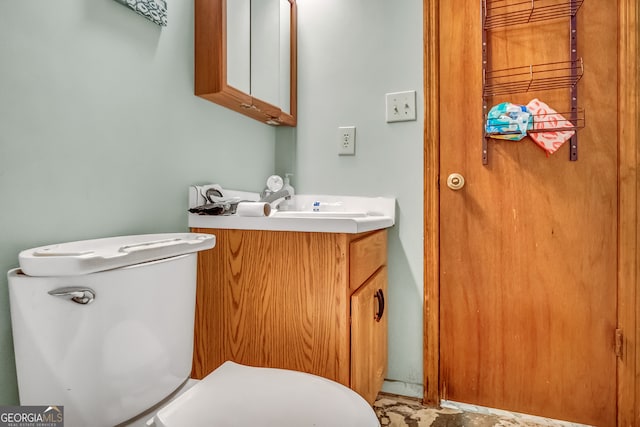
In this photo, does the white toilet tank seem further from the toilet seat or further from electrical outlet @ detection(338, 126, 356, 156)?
electrical outlet @ detection(338, 126, 356, 156)

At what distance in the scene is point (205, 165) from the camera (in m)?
1.20

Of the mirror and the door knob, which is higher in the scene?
the mirror

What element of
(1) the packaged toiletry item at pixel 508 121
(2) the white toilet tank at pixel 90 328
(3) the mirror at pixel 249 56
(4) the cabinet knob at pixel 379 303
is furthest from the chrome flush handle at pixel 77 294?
(1) the packaged toiletry item at pixel 508 121

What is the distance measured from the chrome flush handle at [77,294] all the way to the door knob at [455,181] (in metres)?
1.26

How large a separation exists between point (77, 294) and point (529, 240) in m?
1.44

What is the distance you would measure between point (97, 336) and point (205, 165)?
71 cm

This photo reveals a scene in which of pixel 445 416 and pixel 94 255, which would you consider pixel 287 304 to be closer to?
pixel 94 255

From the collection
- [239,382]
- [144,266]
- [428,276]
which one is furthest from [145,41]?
[428,276]

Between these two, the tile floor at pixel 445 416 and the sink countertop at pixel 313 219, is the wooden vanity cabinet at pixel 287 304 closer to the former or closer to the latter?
the sink countertop at pixel 313 219

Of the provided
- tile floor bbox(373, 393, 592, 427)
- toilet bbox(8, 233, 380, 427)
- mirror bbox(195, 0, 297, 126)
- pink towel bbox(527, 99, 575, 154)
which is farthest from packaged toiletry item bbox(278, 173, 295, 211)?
pink towel bbox(527, 99, 575, 154)

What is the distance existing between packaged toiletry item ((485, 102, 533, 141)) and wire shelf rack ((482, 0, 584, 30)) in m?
0.33

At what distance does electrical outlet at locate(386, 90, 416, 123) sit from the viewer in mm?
1435

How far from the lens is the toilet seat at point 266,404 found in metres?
0.61

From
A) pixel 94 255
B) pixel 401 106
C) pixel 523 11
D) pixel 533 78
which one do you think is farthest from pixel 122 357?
pixel 523 11
